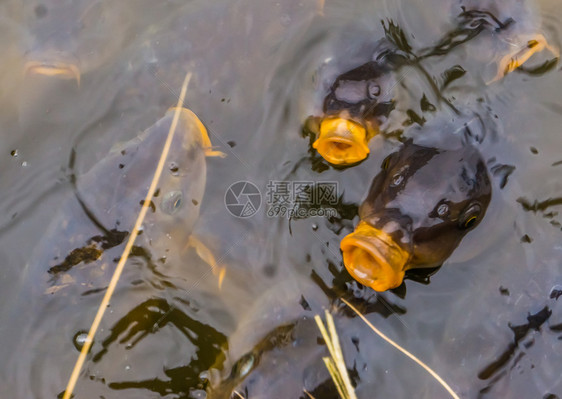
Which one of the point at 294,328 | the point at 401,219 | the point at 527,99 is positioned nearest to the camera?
the point at 401,219

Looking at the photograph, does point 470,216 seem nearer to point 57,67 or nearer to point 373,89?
point 373,89

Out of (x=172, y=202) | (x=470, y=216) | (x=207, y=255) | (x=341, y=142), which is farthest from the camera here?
(x=207, y=255)

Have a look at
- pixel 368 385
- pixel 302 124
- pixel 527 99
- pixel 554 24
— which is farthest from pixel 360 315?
pixel 554 24

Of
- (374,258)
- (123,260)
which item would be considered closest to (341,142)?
(374,258)

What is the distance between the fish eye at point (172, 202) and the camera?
3906 mm

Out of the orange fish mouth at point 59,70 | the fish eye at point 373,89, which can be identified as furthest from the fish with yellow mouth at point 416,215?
the orange fish mouth at point 59,70

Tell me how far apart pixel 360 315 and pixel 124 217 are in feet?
5.99

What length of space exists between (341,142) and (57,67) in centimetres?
252

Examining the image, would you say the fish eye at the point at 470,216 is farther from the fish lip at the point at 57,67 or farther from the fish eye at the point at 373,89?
the fish lip at the point at 57,67

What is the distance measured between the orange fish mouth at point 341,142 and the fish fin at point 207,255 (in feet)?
3.70

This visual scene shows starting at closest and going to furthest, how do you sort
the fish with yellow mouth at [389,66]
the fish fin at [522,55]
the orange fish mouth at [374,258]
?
the orange fish mouth at [374,258] → the fish with yellow mouth at [389,66] → the fish fin at [522,55]

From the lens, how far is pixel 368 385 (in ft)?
11.8

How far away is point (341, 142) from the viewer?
3816 mm

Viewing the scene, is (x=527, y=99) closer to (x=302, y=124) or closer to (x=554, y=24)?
(x=554, y=24)
